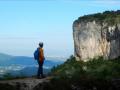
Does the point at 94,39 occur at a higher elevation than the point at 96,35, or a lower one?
lower

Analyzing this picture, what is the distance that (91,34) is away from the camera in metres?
124

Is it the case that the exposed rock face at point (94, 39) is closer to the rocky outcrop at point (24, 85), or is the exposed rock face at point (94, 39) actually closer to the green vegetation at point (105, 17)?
the green vegetation at point (105, 17)

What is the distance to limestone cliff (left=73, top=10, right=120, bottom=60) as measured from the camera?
11344 cm

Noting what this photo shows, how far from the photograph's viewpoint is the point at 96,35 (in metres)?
122

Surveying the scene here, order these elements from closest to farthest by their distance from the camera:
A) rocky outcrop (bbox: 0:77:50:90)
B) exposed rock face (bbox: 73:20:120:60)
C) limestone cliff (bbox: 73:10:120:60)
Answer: rocky outcrop (bbox: 0:77:50:90)
exposed rock face (bbox: 73:20:120:60)
limestone cliff (bbox: 73:10:120:60)

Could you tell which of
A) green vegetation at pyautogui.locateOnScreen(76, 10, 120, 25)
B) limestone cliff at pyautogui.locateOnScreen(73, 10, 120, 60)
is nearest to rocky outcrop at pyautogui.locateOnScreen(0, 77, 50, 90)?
limestone cliff at pyautogui.locateOnScreen(73, 10, 120, 60)

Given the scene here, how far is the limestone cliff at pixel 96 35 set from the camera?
113 m

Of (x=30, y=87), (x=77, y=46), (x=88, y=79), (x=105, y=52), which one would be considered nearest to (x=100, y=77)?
(x=88, y=79)

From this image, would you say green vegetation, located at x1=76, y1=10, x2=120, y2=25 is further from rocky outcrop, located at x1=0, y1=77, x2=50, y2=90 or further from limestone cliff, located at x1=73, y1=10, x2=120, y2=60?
rocky outcrop, located at x1=0, y1=77, x2=50, y2=90

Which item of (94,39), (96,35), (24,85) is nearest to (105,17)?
(96,35)

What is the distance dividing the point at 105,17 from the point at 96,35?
15.3 feet

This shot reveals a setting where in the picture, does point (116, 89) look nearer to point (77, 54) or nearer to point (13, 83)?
point (13, 83)

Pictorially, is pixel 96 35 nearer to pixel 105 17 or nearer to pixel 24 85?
pixel 105 17

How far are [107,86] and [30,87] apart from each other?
10.4ft
